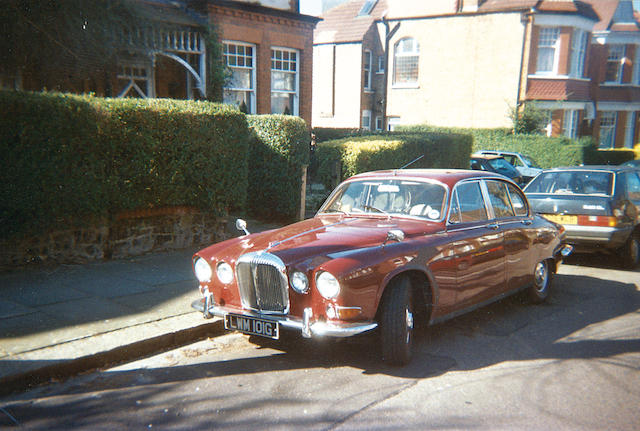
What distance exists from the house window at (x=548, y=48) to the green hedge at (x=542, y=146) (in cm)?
395

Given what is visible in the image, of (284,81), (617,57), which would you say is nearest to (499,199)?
(284,81)

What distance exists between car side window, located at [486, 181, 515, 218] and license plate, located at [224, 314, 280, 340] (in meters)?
3.08

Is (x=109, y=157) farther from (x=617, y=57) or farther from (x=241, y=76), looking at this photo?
(x=617, y=57)

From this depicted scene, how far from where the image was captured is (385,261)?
4.55m

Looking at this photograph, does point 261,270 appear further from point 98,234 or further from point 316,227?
point 98,234

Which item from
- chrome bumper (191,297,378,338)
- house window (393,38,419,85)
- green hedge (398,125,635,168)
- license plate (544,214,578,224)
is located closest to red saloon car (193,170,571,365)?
chrome bumper (191,297,378,338)

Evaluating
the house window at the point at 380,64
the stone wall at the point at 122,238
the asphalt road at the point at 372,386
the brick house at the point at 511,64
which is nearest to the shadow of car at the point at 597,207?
the asphalt road at the point at 372,386

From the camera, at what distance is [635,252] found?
8.85m

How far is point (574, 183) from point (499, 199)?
3633 millimetres

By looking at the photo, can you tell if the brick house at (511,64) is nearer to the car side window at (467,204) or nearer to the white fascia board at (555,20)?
the white fascia board at (555,20)

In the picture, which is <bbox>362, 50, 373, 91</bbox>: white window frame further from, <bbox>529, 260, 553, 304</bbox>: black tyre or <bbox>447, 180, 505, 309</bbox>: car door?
<bbox>447, 180, 505, 309</bbox>: car door

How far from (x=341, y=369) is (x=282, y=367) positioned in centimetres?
52

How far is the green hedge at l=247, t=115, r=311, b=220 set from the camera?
10.9 metres

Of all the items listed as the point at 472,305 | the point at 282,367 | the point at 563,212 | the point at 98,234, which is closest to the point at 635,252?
the point at 563,212
